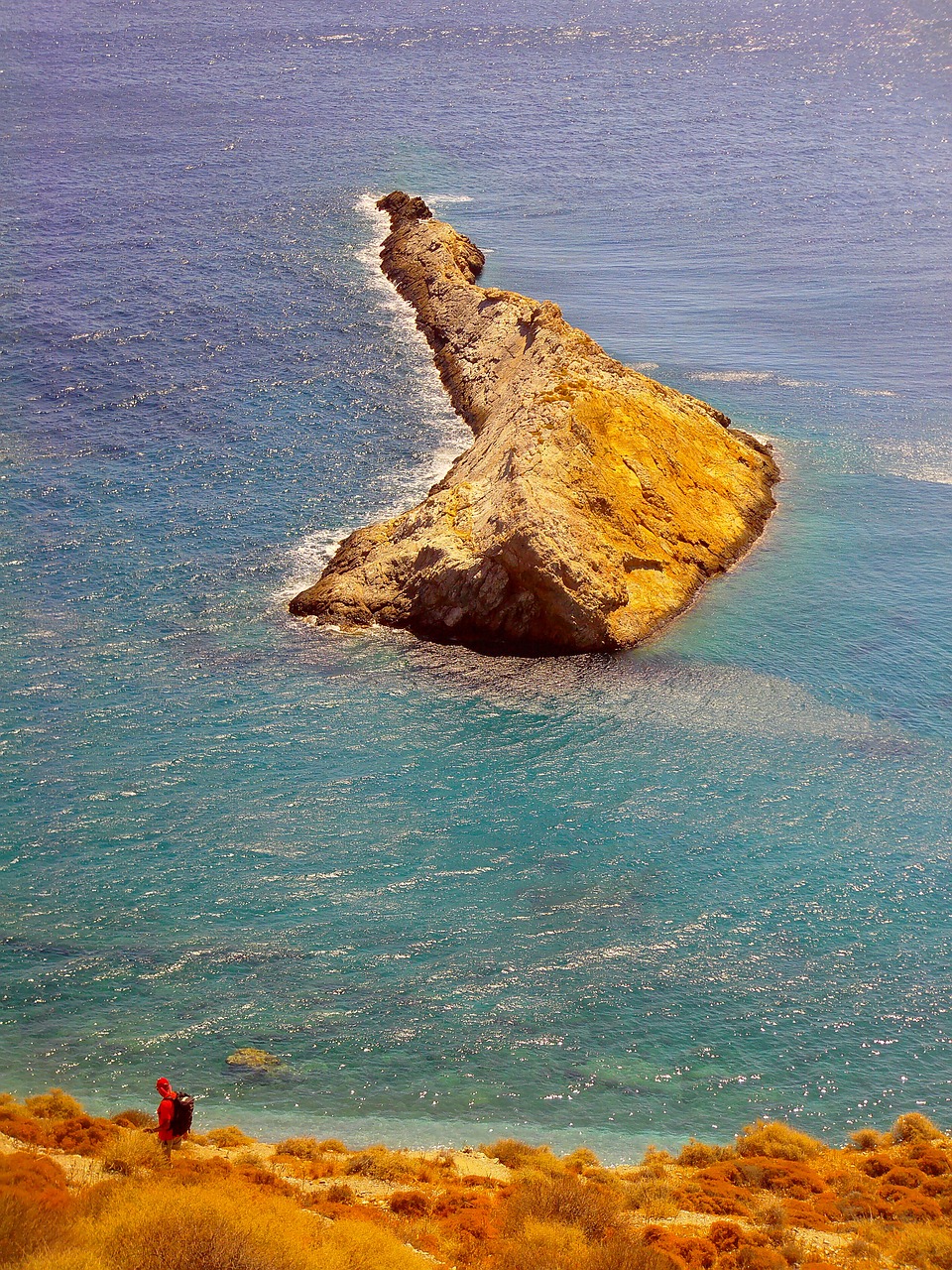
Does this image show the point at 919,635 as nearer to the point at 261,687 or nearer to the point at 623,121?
the point at 261,687

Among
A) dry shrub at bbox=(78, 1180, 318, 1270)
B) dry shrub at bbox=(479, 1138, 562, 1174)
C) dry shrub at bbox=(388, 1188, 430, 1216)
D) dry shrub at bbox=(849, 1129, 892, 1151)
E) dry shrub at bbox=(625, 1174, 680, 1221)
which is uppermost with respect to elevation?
dry shrub at bbox=(78, 1180, 318, 1270)

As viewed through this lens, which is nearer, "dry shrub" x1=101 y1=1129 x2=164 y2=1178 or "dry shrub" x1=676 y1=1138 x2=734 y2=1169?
"dry shrub" x1=101 y1=1129 x2=164 y2=1178

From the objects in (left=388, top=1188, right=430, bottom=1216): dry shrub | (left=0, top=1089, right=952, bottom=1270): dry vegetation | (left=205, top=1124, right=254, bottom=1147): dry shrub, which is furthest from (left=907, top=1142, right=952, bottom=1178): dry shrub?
(left=205, top=1124, right=254, bottom=1147): dry shrub

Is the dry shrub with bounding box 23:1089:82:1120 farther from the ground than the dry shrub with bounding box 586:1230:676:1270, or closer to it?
closer to it

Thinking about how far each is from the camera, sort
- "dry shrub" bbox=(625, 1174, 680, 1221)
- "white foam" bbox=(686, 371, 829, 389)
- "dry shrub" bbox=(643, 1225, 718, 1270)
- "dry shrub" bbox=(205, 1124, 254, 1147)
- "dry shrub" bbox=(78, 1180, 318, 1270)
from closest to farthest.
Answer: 1. "dry shrub" bbox=(78, 1180, 318, 1270)
2. "dry shrub" bbox=(643, 1225, 718, 1270)
3. "dry shrub" bbox=(625, 1174, 680, 1221)
4. "dry shrub" bbox=(205, 1124, 254, 1147)
5. "white foam" bbox=(686, 371, 829, 389)

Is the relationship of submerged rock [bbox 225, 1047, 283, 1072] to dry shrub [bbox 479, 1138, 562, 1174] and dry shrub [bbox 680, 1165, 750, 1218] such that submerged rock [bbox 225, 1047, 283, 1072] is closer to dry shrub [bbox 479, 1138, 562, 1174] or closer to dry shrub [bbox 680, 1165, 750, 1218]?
dry shrub [bbox 479, 1138, 562, 1174]

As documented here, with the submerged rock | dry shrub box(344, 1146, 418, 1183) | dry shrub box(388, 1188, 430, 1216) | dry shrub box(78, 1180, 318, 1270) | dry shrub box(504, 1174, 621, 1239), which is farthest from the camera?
the submerged rock

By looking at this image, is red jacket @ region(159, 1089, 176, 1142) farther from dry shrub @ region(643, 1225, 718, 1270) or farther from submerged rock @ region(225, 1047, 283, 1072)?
dry shrub @ region(643, 1225, 718, 1270)
